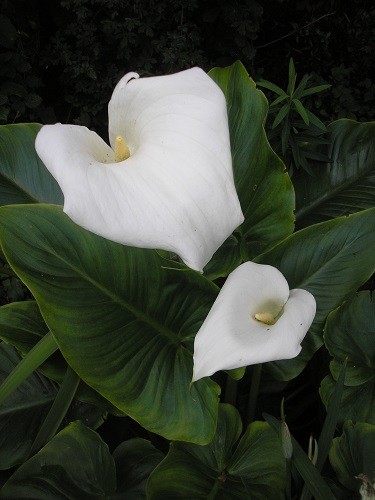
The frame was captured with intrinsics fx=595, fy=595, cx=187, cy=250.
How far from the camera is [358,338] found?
1019 mm

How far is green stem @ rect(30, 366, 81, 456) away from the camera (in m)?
0.96

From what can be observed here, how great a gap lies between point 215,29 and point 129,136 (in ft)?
3.18

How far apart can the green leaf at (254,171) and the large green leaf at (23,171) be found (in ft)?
1.17

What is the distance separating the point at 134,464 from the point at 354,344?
1.42 ft

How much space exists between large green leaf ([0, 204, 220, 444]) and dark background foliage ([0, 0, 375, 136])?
0.75m

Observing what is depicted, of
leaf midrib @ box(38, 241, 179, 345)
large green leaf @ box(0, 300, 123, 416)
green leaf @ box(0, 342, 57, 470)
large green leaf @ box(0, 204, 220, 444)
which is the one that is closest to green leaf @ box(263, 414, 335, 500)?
large green leaf @ box(0, 204, 220, 444)

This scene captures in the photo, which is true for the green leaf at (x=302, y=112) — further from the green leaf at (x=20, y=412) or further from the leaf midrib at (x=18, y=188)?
the green leaf at (x=20, y=412)

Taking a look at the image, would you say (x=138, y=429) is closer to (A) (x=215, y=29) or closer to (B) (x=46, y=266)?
(B) (x=46, y=266)

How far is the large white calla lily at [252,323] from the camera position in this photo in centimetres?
70

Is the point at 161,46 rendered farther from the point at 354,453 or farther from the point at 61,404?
the point at 354,453

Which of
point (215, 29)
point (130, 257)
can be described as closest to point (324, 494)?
point (130, 257)

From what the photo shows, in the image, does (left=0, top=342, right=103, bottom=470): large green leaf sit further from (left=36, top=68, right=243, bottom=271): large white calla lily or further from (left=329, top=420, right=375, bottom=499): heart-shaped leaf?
(left=36, top=68, right=243, bottom=271): large white calla lily

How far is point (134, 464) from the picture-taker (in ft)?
3.37

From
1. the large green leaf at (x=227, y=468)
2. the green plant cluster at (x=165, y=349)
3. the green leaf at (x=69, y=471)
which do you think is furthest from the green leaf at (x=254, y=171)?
the green leaf at (x=69, y=471)
